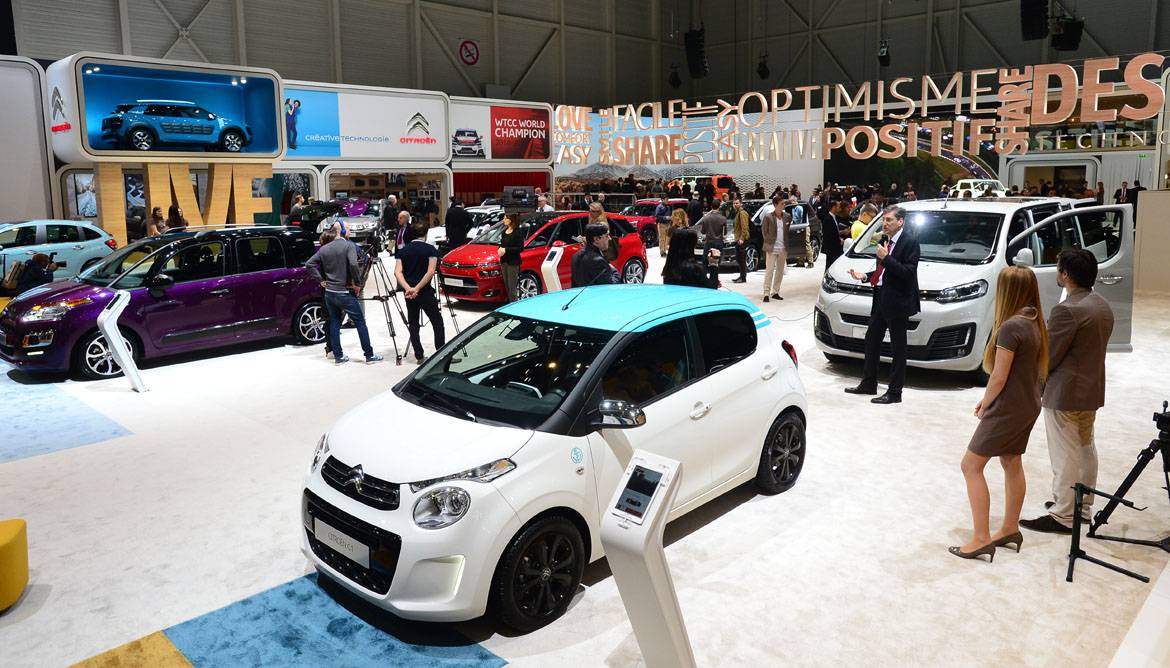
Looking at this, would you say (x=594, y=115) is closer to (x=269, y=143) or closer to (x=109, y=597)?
(x=269, y=143)

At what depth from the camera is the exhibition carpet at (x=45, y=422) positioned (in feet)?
22.8

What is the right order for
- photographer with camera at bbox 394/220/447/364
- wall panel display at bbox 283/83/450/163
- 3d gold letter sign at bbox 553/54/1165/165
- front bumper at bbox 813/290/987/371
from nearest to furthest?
front bumper at bbox 813/290/987/371
photographer with camera at bbox 394/220/447/364
3d gold letter sign at bbox 553/54/1165/165
wall panel display at bbox 283/83/450/163

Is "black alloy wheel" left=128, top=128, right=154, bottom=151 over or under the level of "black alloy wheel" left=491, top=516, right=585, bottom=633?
over

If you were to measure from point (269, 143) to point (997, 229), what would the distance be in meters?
14.5

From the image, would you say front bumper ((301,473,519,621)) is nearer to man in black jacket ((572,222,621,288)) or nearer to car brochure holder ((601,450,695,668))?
car brochure holder ((601,450,695,668))

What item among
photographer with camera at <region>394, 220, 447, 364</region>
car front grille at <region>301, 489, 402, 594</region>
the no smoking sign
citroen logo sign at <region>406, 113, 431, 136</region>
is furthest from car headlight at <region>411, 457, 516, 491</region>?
the no smoking sign

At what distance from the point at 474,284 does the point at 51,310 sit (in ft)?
19.2

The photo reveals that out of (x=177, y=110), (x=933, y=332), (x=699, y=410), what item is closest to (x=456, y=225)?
(x=177, y=110)

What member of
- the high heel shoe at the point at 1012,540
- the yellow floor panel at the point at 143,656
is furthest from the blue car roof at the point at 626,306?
the yellow floor panel at the point at 143,656

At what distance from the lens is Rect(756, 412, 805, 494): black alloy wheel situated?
5.44 meters

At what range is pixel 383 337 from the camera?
1162cm

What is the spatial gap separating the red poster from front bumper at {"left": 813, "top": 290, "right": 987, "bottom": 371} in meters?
18.7

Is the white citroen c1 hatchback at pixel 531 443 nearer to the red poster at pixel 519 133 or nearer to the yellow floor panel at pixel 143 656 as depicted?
the yellow floor panel at pixel 143 656

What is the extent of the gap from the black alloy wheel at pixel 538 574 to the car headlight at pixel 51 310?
7.38 m
